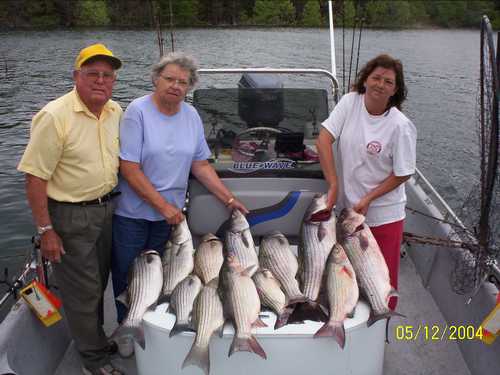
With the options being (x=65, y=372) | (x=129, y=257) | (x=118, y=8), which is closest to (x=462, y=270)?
(x=129, y=257)

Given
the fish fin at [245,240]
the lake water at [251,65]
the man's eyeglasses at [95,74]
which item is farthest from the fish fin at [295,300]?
the lake water at [251,65]

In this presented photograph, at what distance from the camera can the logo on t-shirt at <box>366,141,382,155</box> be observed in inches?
113

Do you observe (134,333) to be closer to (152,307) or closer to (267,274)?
(152,307)

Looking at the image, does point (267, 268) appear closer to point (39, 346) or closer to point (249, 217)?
point (249, 217)

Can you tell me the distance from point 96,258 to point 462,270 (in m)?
2.58

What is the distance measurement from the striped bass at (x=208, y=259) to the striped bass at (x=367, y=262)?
79cm

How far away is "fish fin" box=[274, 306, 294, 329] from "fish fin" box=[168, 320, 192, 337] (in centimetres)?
46

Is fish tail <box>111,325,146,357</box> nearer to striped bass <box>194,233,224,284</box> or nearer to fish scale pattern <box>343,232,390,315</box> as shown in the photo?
striped bass <box>194,233,224,284</box>

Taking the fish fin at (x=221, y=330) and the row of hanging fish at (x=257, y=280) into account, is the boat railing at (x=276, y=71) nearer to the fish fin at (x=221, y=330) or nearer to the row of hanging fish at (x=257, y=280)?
the row of hanging fish at (x=257, y=280)

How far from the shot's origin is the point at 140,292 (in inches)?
106

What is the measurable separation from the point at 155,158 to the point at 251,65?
777 inches

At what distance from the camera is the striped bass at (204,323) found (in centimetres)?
236

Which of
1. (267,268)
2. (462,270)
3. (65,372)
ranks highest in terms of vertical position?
(267,268)

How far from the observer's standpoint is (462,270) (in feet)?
11.4
